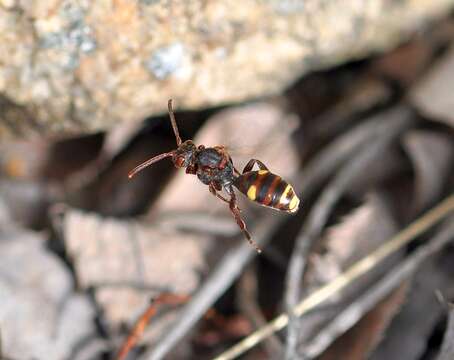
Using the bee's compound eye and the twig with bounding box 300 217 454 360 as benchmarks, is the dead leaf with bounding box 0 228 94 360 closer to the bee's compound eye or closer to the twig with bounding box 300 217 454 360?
the bee's compound eye

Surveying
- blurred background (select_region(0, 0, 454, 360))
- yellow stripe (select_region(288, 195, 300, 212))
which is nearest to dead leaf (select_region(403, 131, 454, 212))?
blurred background (select_region(0, 0, 454, 360))

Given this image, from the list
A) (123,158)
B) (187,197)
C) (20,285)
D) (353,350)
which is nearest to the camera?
(353,350)

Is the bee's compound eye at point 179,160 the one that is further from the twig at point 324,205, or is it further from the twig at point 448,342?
the twig at point 448,342

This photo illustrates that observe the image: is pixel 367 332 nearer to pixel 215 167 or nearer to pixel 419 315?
pixel 419 315

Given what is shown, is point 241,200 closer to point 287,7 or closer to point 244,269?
point 244,269

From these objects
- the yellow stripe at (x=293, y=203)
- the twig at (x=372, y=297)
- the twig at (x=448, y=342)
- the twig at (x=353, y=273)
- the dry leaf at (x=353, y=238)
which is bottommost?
the twig at (x=448, y=342)

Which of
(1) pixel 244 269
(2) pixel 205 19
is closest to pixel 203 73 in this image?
(2) pixel 205 19

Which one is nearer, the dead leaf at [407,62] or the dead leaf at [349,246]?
the dead leaf at [349,246]

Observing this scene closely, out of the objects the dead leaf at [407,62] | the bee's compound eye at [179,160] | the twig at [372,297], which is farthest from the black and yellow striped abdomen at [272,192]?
the dead leaf at [407,62]
